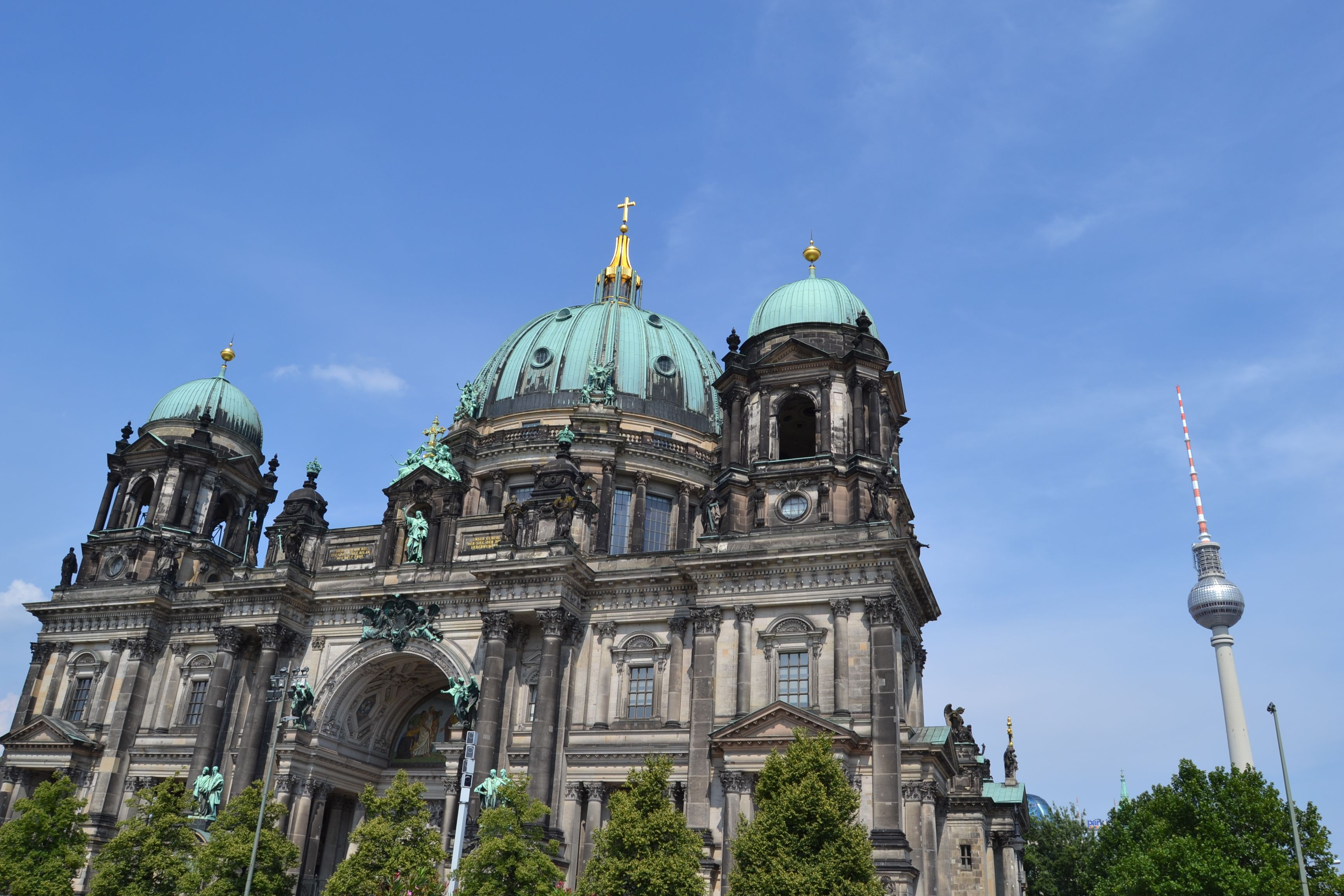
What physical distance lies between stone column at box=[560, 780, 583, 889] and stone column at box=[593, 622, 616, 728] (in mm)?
2515

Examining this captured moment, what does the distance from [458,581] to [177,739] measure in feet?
49.9

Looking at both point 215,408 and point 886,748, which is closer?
point 886,748

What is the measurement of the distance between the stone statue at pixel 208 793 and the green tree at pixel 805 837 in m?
23.3

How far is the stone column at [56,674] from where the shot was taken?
52.0m

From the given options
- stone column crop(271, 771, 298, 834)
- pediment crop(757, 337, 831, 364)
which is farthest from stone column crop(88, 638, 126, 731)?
pediment crop(757, 337, 831, 364)

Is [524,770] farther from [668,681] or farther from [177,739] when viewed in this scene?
[177,739]

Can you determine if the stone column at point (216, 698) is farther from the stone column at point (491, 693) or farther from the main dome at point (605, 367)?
the main dome at point (605, 367)

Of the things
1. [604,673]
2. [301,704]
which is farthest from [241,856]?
[604,673]

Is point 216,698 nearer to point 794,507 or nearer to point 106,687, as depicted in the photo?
point 106,687

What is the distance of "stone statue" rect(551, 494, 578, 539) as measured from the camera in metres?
45.5

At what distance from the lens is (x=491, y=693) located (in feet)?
141

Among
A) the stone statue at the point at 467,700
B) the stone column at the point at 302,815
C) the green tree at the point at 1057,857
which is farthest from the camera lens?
the green tree at the point at 1057,857

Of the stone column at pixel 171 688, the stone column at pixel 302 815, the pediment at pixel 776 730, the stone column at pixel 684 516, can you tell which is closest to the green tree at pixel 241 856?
the stone column at pixel 302 815

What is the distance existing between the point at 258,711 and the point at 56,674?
1375 centimetres
